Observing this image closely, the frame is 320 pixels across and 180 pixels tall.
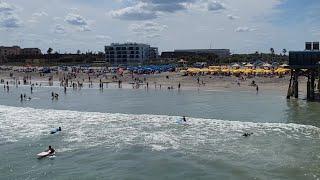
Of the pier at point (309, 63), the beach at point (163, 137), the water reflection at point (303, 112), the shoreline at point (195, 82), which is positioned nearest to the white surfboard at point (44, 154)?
the beach at point (163, 137)

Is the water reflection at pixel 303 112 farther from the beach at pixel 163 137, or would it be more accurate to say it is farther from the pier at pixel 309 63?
the pier at pixel 309 63

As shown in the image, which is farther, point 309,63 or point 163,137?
point 309,63

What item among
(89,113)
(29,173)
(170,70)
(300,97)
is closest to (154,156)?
(29,173)

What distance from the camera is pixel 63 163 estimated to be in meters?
30.4

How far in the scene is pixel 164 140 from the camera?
3591 cm

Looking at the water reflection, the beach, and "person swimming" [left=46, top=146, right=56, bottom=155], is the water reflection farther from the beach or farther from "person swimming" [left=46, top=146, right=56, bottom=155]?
"person swimming" [left=46, top=146, right=56, bottom=155]

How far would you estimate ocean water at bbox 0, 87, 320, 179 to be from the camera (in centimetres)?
2813

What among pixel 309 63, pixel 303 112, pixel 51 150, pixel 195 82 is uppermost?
pixel 309 63

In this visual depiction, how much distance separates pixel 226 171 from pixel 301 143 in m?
8.72

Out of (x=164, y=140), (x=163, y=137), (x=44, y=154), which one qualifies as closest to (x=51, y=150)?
(x=44, y=154)

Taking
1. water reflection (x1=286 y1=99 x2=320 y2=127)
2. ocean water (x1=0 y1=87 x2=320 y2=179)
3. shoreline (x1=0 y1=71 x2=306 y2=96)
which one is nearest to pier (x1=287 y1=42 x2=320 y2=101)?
water reflection (x1=286 y1=99 x2=320 y2=127)

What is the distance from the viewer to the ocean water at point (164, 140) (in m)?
28.1

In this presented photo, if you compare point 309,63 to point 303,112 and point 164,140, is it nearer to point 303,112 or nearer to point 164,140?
point 303,112

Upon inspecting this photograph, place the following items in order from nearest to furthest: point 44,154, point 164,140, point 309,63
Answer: point 44,154 < point 164,140 < point 309,63
